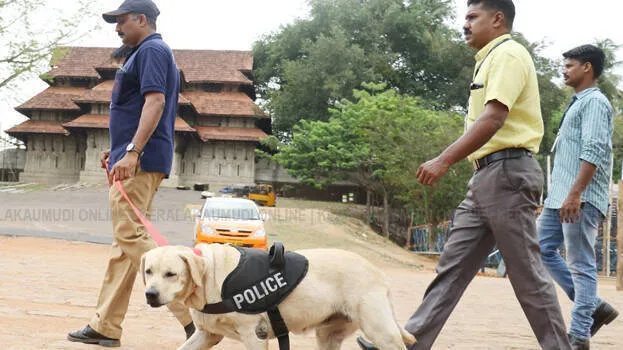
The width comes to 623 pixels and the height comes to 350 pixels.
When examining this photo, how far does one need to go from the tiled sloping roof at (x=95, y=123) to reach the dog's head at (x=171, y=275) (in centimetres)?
3618

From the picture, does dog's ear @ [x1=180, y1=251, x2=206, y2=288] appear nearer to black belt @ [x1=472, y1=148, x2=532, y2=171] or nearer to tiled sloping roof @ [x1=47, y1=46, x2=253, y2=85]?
black belt @ [x1=472, y1=148, x2=532, y2=171]

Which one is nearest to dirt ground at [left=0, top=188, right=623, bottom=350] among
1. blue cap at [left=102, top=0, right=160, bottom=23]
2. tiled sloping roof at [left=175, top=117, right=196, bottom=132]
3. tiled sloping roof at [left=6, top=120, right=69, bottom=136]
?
blue cap at [left=102, top=0, right=160, bottom=23]

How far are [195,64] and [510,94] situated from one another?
4323 cm

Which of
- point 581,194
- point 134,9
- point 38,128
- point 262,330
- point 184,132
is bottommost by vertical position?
point 262,330

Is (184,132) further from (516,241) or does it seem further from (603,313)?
(516,241)

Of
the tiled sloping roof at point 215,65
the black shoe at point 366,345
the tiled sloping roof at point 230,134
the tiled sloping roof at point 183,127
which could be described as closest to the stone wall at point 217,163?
the tiled sloping roof at point 230,134

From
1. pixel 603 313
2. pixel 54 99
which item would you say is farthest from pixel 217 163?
pixel 603 313

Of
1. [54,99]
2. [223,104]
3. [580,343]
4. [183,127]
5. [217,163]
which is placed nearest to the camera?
[580,343]

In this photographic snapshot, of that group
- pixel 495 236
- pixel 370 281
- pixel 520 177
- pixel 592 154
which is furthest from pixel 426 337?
pixel 592 154

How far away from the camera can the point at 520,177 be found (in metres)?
2.90

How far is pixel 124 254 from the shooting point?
363cm

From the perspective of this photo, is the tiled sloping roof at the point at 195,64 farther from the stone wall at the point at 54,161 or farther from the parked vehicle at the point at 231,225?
the parked vehicle at the point at 231,225

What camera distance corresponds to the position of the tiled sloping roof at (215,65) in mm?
42312

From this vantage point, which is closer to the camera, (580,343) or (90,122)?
(580,343)
